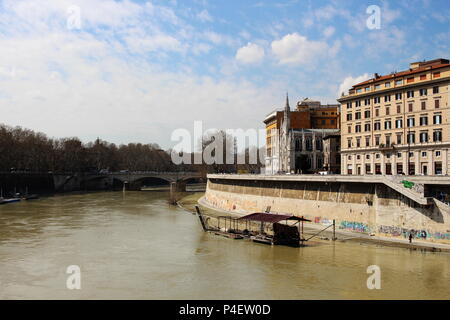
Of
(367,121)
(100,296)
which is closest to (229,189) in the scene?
(367,121)

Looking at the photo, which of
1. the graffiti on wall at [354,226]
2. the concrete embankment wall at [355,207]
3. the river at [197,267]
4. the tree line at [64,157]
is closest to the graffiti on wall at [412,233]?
the concrete embankment wall at [355,207]

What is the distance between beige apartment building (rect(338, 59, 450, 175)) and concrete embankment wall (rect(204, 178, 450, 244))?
977 centimetres

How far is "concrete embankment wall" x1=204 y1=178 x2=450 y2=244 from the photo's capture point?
38000 millimetres

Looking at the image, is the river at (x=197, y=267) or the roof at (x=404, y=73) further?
the roof at (x=404, y=73)

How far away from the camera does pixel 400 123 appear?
56531mm

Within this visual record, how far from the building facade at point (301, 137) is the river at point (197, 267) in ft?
134

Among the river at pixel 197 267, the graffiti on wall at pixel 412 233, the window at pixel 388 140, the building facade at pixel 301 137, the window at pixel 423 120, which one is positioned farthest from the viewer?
the building facade at pixel 301 137

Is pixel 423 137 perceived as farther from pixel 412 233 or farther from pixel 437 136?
pixel 412 233

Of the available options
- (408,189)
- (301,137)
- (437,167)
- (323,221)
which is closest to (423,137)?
(437,167)

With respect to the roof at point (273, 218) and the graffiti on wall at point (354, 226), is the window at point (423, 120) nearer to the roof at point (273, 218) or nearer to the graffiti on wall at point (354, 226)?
the graffiti on wall at point (354, 226)

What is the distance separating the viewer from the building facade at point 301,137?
3319 inches

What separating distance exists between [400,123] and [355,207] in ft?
58.3

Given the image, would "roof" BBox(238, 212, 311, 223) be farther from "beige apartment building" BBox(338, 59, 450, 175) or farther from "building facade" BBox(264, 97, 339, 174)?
"building facade" BBox(264, 97, 339, 174)
